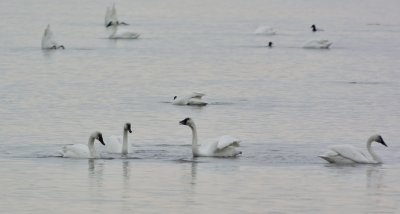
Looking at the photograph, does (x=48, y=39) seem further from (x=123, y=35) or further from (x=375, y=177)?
(x=375, y=177)

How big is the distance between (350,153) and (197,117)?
301 inches

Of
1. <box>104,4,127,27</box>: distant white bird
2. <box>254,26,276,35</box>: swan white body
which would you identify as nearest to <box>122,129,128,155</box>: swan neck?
<box>254,26,276,35</box>: swan white body

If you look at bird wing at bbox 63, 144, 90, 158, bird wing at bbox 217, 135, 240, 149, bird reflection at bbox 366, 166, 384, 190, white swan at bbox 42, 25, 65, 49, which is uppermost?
white swan at bbox 42, 25, 65, 49

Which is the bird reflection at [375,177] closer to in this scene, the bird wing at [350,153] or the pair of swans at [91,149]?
the bird wing at [350,153]

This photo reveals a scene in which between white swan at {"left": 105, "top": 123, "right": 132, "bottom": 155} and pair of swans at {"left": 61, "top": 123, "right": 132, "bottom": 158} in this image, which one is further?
white swan at {"left": 105, "top": 123, "right": 132, "bottom": 155}

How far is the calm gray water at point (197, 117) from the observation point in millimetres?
20672

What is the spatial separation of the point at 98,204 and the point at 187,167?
4.15 metres

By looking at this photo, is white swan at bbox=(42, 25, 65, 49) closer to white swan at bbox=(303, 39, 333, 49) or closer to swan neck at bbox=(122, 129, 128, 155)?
white swan at bbox=(303, 39, 333, 49)

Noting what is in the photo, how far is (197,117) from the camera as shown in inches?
1237

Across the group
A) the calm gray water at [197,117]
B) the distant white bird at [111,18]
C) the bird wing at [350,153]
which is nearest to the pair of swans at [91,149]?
the calm gray water at [197,117]

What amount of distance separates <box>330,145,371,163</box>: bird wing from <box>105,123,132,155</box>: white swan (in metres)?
3.42

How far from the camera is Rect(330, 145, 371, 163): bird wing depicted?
79.2ft

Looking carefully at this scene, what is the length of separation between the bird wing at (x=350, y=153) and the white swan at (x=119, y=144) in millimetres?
3424

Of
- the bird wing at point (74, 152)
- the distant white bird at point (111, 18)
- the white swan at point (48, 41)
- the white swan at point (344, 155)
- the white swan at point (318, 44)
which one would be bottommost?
the white swan at point (344, 155)
